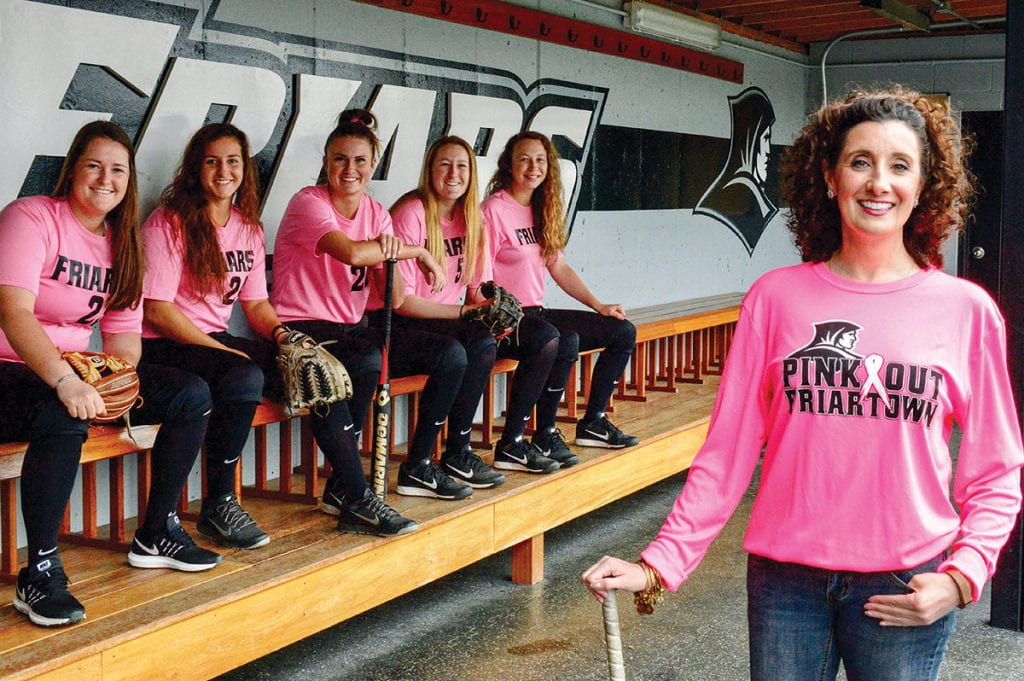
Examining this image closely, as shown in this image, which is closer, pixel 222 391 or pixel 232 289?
pixel 222 391

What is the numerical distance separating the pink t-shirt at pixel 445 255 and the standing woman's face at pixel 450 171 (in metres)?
0.10

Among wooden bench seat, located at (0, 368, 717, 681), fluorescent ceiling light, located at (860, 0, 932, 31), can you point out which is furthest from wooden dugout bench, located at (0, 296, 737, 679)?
fluorescent ceiling light, located at (860, 0, 932, 31)

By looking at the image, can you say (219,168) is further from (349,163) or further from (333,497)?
(333,497)

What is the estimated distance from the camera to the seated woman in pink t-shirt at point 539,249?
15.7 feet

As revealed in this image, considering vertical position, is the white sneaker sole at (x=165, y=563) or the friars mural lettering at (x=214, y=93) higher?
the friars mural lettering at (x=214, y=93)

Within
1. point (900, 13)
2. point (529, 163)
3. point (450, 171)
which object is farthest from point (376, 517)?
point (900, 13)

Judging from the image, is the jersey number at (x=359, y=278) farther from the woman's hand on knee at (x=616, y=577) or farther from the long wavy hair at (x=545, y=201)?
the woman's hand on knee at (x=616, y=577)

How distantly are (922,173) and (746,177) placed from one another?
652 centimetres

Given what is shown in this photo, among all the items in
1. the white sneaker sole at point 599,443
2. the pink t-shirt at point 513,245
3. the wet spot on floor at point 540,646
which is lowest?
the wet spot on floor at point 540,646

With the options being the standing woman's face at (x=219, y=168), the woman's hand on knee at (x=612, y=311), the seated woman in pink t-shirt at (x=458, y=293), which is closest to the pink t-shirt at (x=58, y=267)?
the standing woman's face at (x=219, y=168)

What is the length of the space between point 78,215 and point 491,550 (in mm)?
1690

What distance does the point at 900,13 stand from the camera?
7000 mm

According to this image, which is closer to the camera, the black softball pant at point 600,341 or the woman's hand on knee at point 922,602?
the woman's hand on knee at point 922,602

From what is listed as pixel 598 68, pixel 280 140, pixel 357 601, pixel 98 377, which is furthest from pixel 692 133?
pixel 98 377
